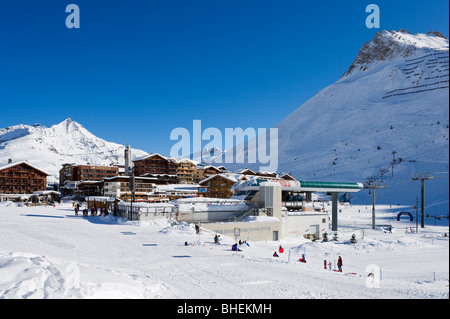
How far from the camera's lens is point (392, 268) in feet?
78.0

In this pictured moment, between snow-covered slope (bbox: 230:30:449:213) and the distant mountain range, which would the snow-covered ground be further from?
snow-covered slope (bbox: 230:30:449:213)

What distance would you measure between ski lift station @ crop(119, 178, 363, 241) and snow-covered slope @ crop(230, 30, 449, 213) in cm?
3556

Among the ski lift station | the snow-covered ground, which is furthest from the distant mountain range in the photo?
the snow-covered ground

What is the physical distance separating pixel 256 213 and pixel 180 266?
22269 mm

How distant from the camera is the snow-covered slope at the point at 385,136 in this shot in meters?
90.8

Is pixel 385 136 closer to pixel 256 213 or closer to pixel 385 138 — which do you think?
pixel 385 138

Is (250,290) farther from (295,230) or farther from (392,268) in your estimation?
(295,230)

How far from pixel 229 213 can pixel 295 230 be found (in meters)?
9.64

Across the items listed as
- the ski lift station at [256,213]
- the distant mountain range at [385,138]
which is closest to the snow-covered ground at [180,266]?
the ski lift station at [256,213]

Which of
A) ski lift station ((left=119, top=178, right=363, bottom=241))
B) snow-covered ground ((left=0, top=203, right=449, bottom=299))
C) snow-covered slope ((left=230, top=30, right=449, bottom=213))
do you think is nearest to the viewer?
snow-covered ground ((left=0, top=203, right=449, bottom=299))

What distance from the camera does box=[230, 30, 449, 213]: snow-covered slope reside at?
9075 centimetres

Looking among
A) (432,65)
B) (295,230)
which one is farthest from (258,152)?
(295,230)
